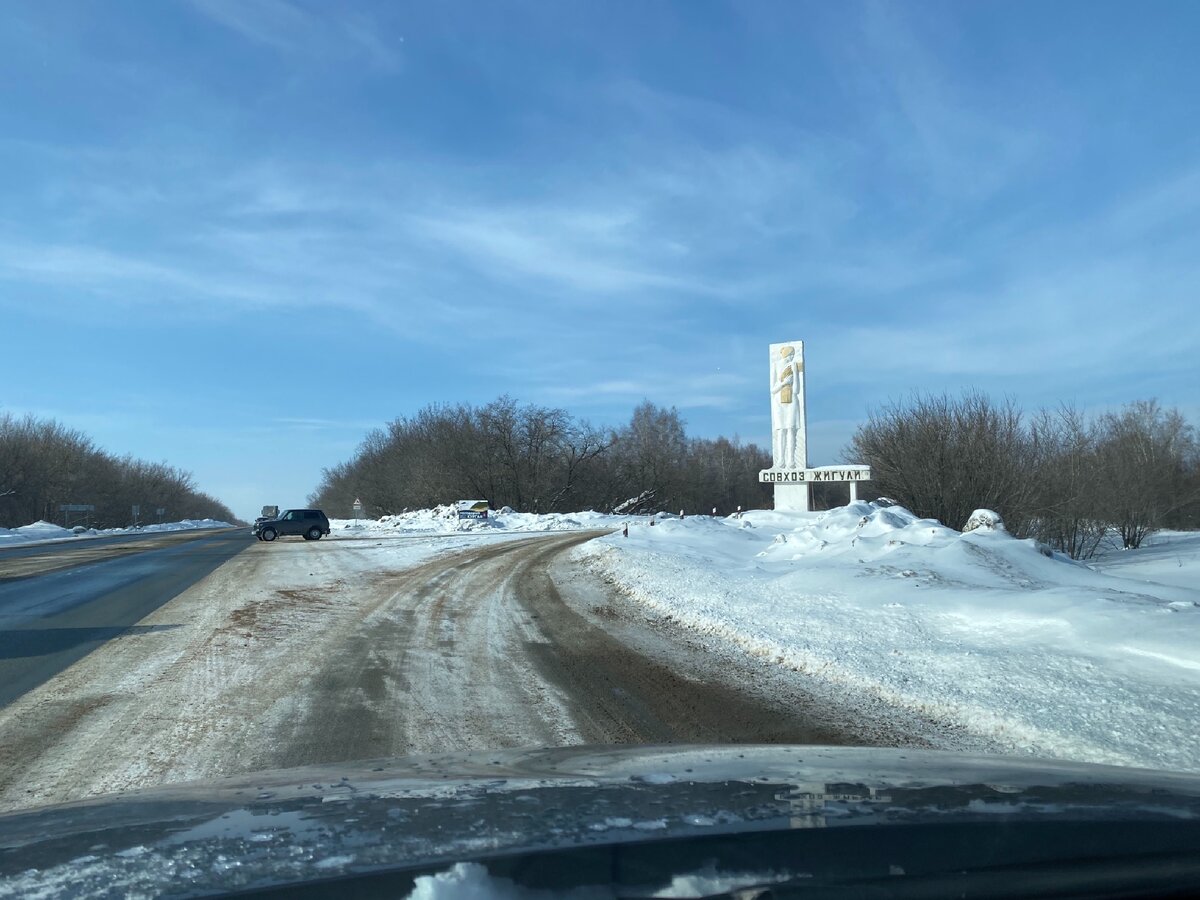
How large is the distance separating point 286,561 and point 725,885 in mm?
23177

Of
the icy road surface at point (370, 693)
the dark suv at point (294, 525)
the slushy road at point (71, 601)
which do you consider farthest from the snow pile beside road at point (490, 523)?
the icy road surface at point (370, 693)

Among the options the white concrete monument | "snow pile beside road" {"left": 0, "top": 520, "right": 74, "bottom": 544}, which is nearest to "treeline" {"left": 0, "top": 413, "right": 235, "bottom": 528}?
"snow pile beside road" {"left": 0, "top": 520, "right": 74, "bottom": 544}

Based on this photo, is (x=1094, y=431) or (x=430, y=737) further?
(x=1094, y=431)

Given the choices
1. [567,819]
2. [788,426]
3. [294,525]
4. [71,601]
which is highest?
[788,426]

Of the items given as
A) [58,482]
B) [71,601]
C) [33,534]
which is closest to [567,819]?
[71,601]

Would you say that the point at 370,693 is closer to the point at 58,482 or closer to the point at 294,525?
the point at 294,525

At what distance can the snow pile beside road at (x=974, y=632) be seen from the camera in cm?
648

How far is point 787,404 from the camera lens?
33750 mm

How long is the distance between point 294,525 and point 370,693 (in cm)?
3455

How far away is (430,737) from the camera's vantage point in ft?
21.0

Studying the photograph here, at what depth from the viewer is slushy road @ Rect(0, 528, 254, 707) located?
960 centimetres

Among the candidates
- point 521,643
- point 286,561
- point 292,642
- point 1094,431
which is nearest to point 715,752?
point 521,643

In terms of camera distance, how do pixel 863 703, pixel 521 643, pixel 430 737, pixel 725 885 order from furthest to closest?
pixel 521 643, pixel 863 703, pixel 430 737, pixel 725 885

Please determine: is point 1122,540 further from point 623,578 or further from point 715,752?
point 715,752
